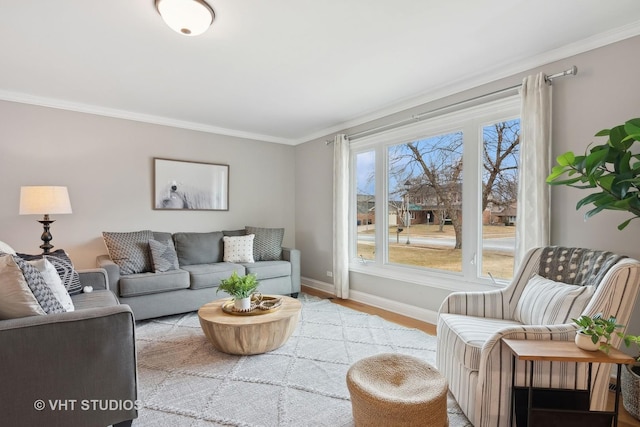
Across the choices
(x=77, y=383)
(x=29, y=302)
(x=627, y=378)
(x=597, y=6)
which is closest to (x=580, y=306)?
(x=627, y=378)

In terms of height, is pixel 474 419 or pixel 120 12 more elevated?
pixel 120 12

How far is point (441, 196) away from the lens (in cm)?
341

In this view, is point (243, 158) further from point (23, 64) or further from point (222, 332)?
point (222, 332)

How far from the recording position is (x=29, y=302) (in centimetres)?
154

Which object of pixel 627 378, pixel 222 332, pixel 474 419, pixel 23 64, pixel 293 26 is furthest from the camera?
pixel 23 64

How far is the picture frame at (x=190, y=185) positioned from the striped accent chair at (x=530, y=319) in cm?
354

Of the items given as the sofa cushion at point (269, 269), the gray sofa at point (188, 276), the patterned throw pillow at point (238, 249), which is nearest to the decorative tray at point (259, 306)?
the gray sofa at point (188, 276)

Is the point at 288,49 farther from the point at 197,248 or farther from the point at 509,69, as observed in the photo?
the point at 197,248

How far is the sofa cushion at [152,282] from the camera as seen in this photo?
10.4 feet

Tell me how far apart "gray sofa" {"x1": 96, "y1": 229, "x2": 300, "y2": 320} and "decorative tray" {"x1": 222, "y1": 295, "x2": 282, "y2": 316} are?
0.82 m

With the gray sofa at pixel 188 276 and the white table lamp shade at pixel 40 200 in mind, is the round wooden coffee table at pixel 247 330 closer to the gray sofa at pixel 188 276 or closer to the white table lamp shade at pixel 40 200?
the gray sofa at pixel 188 276

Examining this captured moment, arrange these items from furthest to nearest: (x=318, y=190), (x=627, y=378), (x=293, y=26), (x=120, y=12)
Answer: (x=318, y=190)
(x=293, y=26)
(x=120, y=12)
(x=627, y=378)

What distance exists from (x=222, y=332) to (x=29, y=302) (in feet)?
4.00

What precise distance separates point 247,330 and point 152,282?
1.51m
